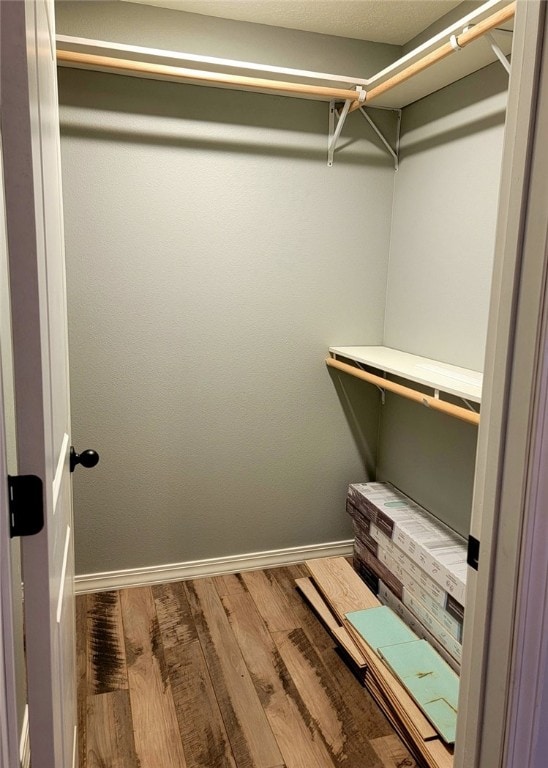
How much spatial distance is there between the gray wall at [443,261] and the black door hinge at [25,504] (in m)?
1.78

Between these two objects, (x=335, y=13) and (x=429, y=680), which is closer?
(x=429, y=680)

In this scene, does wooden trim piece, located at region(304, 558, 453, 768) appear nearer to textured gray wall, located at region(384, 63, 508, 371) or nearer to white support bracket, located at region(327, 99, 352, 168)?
textured gray wall, located at region(384, 63, 508, 371)

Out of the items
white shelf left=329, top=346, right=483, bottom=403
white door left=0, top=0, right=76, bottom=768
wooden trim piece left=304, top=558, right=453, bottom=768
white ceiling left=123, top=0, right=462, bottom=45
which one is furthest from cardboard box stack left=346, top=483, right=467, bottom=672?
white ceiling left=123, top=0, right=462, bottom=45

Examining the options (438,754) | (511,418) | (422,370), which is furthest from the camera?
(422,370)

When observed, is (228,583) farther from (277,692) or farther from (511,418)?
(511,418)

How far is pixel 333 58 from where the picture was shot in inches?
97.8

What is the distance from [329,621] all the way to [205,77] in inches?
85.2

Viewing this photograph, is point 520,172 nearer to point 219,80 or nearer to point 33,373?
point 33,373

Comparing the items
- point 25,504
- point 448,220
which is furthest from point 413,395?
point 25,504

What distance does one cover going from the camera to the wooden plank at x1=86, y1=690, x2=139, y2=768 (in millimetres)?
1675

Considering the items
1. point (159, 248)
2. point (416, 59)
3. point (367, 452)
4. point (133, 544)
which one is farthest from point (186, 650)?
point (416, 59)

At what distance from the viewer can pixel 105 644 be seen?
218cm

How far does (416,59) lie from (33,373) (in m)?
1.90

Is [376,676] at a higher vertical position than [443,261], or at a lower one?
lower
